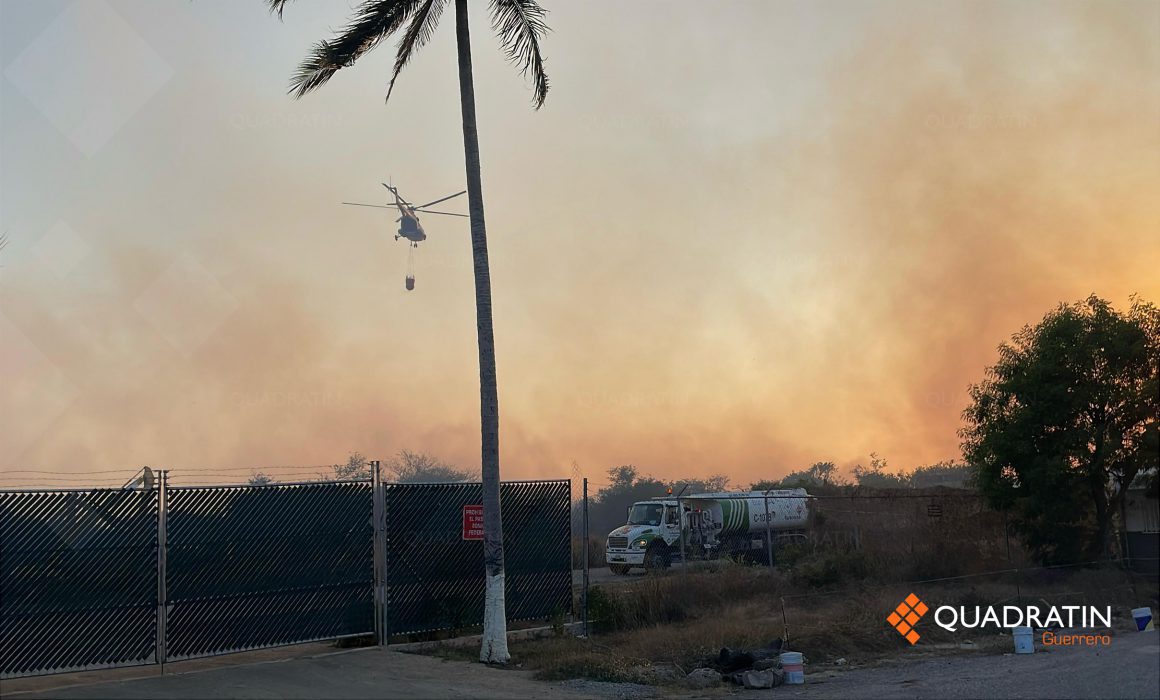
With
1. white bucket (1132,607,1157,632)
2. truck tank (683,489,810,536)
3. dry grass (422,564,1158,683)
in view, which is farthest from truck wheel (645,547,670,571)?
white bucket (1132,607,1157,632)

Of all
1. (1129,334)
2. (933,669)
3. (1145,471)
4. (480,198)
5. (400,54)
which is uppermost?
(400,54)

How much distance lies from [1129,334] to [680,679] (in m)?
15.0

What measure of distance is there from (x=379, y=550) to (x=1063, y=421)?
17.2 m

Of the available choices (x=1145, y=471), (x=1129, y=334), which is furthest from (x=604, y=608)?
(x=1129, y=334)

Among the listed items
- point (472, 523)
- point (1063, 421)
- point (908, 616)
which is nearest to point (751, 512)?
point (1063, 421)

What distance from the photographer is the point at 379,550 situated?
52.2 ft

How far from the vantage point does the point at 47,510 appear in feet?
40.9

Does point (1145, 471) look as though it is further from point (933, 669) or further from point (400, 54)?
point (400, 54)

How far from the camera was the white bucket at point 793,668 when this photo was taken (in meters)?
14.2

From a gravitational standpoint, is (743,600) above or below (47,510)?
below

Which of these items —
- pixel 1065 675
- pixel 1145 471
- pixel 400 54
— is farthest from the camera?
pixel 400 54

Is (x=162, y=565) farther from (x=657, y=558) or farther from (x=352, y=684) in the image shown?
(x=657, y=558)

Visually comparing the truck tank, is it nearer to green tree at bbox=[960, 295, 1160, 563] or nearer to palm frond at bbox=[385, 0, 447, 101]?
green tree at bbox=[960, 295, 1160, 563]

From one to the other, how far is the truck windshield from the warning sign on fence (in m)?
18.7
